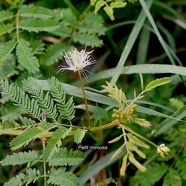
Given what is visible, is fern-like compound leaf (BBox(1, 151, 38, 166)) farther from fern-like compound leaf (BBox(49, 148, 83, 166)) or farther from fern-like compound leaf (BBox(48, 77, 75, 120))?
fern-like compound leaf (BBox(48, 77, 75, 120))

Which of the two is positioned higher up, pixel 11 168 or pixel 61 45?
pixel 61 45

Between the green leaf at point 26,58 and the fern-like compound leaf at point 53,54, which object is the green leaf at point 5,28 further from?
the fern-like compound leaf at point 53,54

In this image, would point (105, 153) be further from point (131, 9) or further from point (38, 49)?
point (131, 9)

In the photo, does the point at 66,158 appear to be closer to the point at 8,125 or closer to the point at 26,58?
the point at 8,125

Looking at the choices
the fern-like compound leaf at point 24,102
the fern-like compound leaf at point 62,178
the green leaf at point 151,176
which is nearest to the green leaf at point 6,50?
the fern-like compound leaf at point 24,102

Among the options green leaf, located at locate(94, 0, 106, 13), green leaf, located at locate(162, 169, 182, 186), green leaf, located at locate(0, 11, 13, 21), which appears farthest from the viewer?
green leaf, located at locate(0, 11, 13, 21)

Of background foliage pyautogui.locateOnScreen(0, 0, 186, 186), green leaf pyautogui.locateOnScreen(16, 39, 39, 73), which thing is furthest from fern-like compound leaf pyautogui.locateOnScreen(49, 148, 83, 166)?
green leaf pyautogui.locateOnScreen(16, 39, 39, 73)

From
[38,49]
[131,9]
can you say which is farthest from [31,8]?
[131,9]
